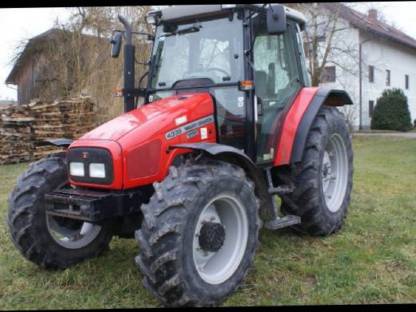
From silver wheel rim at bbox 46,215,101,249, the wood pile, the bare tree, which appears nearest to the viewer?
silver wheel rim at bbox 46,215,101,249

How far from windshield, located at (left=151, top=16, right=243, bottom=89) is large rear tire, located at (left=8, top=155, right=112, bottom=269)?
1332mm

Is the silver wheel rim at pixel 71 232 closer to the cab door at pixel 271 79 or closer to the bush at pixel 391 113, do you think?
the cab door at pixel 271 79

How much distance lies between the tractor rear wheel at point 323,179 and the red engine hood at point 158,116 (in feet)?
4.22

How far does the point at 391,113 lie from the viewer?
27031mm

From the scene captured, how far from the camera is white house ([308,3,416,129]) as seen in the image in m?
25.3

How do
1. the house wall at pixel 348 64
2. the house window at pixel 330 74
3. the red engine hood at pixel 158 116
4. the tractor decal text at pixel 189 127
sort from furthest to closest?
the house wall at pixel 348 64, the house window at pixel 330 74, the tractor decal text at pixel 189 127, the red engine hood at pixel 158 116

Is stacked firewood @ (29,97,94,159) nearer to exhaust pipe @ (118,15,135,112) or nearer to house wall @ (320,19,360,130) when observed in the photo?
exhaust pipe @ (118,15,135,112)

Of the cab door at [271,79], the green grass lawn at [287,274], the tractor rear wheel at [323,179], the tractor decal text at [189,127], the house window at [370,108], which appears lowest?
the green grass lawn at [287,274]

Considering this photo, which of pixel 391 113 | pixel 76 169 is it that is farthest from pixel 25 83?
pixel 76 169

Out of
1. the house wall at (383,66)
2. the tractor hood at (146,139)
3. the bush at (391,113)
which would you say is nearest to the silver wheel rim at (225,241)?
the tractor hood at (146,139)

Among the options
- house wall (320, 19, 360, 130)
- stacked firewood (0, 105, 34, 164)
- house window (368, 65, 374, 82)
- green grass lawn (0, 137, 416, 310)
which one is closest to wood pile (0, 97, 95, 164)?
stacked firewood (0, 105, 34, 164)

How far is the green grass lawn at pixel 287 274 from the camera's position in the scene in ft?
12.3

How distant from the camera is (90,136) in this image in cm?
394

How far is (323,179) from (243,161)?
5.84ft
